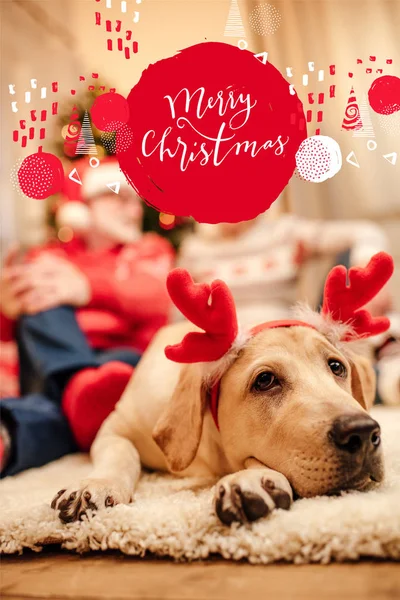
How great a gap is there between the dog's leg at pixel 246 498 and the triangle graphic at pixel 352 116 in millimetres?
761

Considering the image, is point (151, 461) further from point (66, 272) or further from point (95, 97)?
point (66, 272)

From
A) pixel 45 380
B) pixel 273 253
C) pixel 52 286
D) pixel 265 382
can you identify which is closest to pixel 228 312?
pixel 265 382

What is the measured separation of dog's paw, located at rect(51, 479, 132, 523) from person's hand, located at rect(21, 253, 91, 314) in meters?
1.07

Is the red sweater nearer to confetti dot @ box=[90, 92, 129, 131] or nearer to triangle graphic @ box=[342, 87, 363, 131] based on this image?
confetti dot @ box=[90, 92, 129, 131]

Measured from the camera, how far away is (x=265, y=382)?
3.72 ft

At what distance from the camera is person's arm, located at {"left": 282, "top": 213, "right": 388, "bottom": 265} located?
271cm

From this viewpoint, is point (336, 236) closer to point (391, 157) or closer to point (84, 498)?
point (391, 157)

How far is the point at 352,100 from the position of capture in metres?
1.19

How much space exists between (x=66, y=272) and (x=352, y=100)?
143cm

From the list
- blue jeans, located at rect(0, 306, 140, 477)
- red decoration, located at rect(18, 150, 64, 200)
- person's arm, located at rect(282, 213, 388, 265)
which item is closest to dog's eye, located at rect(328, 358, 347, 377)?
red decoration, located at rect(18, 150, 64, 200)

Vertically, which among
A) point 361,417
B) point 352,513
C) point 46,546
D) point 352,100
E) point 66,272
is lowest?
point 46,546

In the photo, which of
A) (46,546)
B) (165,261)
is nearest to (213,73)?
(46,546)

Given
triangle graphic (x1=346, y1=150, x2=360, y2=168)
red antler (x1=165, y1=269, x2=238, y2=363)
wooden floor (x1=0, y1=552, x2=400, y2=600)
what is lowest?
wooden floor (x1=0, y1=552, x2=400, y2=600)

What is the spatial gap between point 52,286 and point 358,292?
51.8 inches
